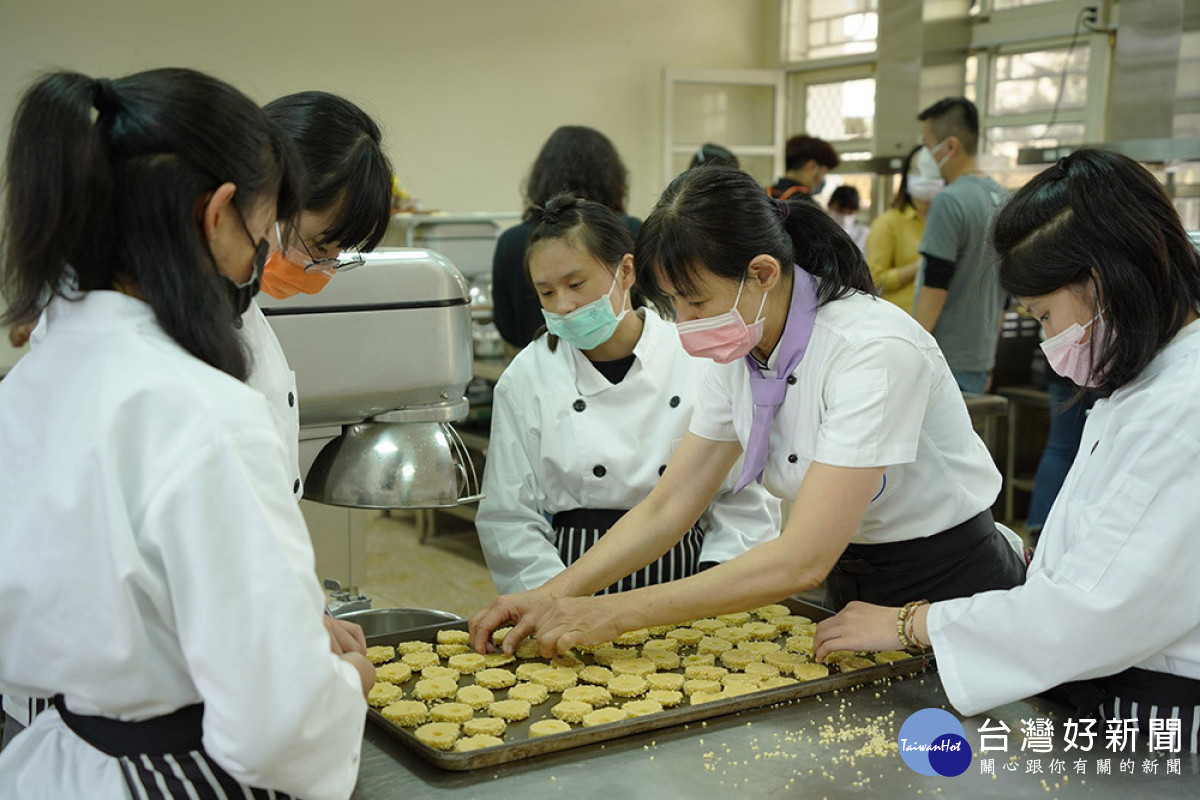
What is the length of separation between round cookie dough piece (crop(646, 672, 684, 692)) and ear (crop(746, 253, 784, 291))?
637 mm

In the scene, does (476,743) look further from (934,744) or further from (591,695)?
(934,744)

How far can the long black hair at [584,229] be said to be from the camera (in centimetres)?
231

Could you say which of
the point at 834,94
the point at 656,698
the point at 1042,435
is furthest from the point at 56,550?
the point at 834,94

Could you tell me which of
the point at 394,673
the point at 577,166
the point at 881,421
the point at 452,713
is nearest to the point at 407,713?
the point at 452,713

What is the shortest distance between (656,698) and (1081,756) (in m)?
0.55

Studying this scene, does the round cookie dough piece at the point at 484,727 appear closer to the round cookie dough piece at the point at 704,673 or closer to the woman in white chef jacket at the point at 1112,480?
the round cookie dough piece at the point at 704,673

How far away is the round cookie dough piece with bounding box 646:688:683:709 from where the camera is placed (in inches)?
60.7

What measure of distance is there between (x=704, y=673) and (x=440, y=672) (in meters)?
0.41

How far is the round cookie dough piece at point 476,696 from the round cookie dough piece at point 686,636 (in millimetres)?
369

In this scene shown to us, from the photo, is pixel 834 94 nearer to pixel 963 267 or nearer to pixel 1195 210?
pixel 1195 210

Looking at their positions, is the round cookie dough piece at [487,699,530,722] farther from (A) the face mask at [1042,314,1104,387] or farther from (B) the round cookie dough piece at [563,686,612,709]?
(A) the face mask at [1042,314,1104,387]

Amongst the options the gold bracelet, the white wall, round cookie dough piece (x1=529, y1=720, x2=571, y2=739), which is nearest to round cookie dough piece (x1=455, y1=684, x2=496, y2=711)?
A: round cookie dough piece (x1=529, y1=720, x2=571, y2=739)

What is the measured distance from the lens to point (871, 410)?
1.67m

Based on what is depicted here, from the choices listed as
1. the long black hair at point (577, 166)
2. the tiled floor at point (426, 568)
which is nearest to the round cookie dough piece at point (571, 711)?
the long black hair at point (577, 166)
